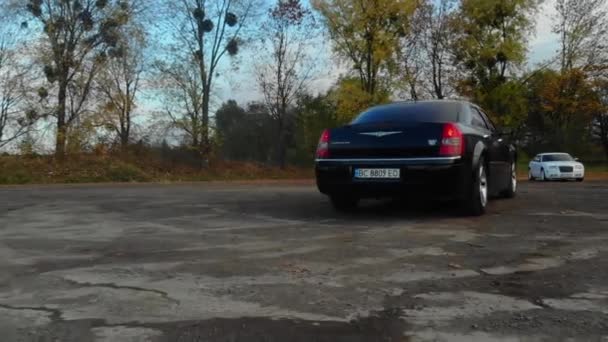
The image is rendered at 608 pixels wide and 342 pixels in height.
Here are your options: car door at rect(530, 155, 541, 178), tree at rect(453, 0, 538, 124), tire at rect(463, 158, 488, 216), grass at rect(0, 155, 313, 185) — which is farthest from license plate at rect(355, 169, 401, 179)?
tree at rect(453, 0, 538, 124)

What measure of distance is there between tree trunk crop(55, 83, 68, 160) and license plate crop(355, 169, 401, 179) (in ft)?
76.3

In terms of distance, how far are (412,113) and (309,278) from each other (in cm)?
383

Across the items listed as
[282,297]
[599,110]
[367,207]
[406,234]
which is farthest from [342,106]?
[282,297]

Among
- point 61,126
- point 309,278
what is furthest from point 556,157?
point 309,278

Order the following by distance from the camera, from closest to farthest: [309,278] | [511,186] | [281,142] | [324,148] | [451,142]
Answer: [309,278], [451,142], [324,148], [511,186], [281,142]

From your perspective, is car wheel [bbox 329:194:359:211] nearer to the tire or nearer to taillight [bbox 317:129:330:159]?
taillight [bbox 317:129:330:159]

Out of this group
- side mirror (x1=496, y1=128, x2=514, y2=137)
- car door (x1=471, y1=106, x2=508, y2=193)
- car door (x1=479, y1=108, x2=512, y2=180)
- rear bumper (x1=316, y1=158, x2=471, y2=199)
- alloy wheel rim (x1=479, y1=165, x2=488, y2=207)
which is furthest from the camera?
side mirror (x1=496, y1=128, x2=514, y2=137)

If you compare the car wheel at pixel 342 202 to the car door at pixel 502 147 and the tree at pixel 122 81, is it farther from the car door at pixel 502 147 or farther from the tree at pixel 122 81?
the tree at pixel 122 81

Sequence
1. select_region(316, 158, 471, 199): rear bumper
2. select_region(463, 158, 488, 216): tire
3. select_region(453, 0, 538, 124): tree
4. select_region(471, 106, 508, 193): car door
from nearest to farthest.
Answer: select_region(316, 158, 471, 199): rear bumper < select_region(463, 158, 488, 216): tire < select_region(471, 106, 508, 193): car door < select_region(453, 0, 538, 124): tree

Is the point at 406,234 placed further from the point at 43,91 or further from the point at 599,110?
the point at 599,110

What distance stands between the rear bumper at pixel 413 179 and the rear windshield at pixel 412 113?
70 cm

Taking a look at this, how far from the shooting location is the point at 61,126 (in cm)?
2692

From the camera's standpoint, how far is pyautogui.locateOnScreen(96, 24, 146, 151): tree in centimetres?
2836

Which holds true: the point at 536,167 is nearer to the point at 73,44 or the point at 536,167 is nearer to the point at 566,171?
the point at 566,171
